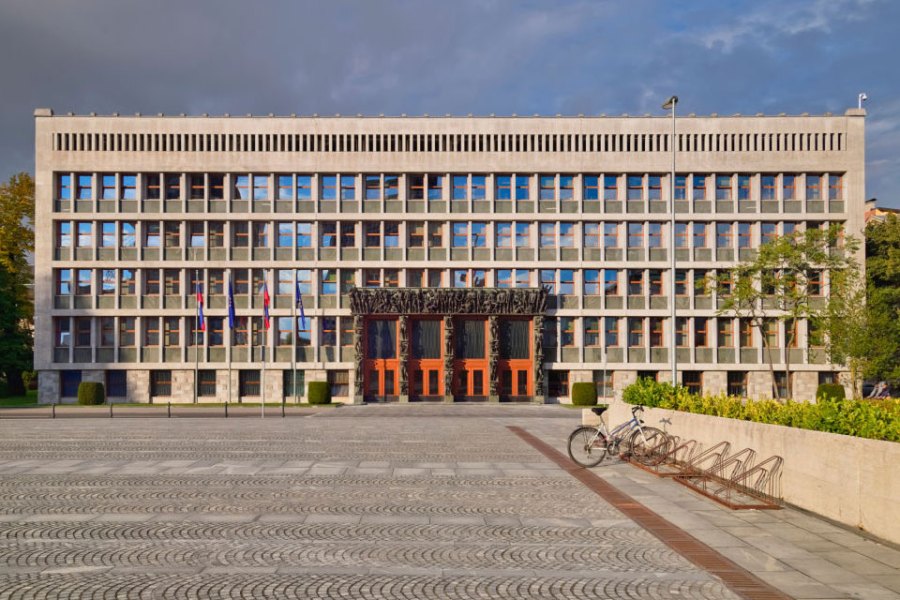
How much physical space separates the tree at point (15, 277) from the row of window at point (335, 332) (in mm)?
6386

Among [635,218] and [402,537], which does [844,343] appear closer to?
[635,218]

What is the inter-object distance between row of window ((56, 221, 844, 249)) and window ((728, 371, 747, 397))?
9610 millimetres

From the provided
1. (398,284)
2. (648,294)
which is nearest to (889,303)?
(648,294)

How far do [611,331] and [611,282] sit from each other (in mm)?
→ 3671

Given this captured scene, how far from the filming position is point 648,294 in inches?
2168

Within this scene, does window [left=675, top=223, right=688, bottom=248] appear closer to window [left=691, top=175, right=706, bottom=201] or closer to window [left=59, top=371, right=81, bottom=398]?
window [left=691, top=175, right=706, bottom=201]

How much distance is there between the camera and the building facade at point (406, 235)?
180ft

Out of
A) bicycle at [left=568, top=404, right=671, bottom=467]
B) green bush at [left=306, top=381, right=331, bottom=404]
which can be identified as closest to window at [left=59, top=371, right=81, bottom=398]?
green bush at [left=306, top=381, right=331, bottom=404]

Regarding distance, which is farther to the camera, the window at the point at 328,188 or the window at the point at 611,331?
the window at the point at 328,188

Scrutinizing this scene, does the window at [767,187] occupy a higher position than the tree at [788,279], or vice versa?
the window at [767,187]

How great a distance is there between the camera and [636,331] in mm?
55344

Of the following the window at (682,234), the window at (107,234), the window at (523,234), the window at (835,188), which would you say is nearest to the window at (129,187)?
the window at (107,234)

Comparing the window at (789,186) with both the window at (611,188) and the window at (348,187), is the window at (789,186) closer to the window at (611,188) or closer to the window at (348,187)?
the window at (611,188)

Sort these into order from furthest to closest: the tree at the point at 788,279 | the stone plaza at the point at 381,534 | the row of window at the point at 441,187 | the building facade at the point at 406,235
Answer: the row of window at the point at 441,187, the building facade at the point at 406,235, the tree at the point at 788,279, the stone plaza at the point at 381,534
